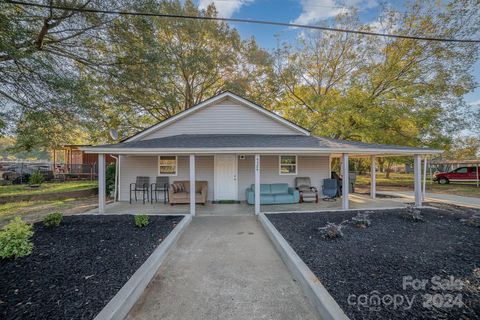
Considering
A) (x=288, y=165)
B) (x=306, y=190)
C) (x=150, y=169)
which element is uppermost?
(x=288, y=165)

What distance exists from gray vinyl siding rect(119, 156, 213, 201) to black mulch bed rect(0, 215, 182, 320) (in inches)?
162

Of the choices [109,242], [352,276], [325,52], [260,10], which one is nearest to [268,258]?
[352,276]

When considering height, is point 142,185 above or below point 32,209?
above

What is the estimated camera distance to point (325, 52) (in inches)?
588

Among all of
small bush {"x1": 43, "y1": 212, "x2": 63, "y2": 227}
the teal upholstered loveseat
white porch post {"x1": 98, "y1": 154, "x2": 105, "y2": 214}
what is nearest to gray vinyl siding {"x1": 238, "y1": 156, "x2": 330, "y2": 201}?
the teal upholstered loveseat

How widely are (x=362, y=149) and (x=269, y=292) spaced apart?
612 cm

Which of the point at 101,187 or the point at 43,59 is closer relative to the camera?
the point at 101,187

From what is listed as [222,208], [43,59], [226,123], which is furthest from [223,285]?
[43,59]

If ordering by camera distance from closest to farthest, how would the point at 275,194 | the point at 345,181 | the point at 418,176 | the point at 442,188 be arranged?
the point at 345,181, the point at 418,176, the point at 275,194, the point at 442,188

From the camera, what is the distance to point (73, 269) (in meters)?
3.21

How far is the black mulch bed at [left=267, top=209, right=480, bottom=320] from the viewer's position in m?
2.41

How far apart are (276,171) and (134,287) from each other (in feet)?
25.5

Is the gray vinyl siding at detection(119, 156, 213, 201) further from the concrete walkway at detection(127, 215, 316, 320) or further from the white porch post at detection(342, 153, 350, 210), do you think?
the white porch post at detection(342, 153, 350, 210)

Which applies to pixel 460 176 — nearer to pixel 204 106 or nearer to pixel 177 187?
pixel 204 106
